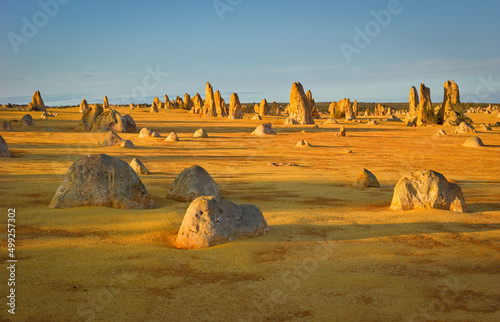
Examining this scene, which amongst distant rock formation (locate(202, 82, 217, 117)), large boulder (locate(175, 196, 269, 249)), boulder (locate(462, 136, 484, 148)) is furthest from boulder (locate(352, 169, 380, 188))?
distant rock formation (locate(202, 82, 217, 117))

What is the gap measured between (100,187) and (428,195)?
192 inches

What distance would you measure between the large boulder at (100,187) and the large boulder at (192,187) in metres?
0.79

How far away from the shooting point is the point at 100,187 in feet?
20.2

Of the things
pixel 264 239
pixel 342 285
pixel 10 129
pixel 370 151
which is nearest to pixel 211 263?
pixel 264 239

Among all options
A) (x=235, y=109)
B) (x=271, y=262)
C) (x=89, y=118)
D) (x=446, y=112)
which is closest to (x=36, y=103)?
(x=235, y=109)

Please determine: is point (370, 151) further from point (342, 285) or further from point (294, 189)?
point (342, 285)

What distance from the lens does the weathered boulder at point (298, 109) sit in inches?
1400

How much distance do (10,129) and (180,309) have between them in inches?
890

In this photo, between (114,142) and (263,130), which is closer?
(114,142)

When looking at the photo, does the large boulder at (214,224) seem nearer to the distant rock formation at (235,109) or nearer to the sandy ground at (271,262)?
the sandy ground at (271,262)

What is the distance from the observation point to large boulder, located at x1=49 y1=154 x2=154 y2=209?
6.10m

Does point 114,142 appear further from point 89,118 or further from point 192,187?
point 192,187

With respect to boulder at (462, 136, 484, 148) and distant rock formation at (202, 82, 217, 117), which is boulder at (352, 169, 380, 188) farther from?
distant rock formation at (202, 82, 217, 117)

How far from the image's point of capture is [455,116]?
35.9m
